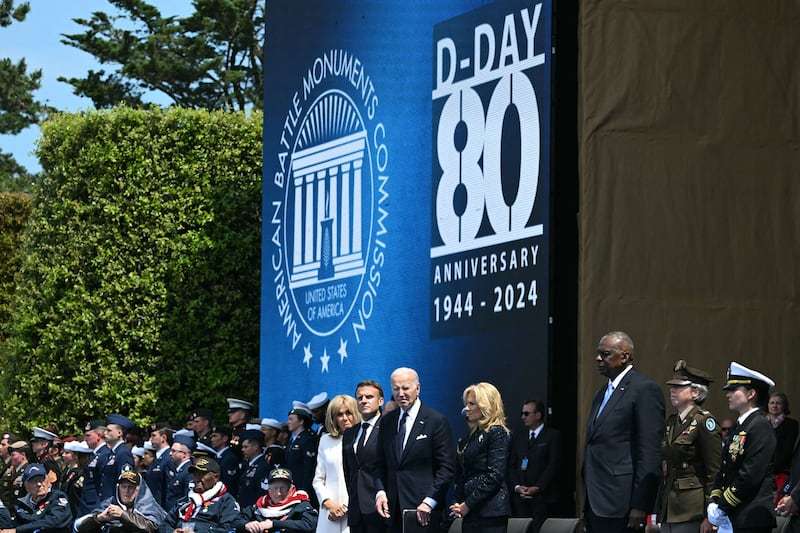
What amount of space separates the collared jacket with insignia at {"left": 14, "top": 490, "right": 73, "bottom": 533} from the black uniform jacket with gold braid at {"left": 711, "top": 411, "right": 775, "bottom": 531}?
26.9 feet

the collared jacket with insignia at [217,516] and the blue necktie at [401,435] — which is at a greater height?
the blue necktie at [401,435]

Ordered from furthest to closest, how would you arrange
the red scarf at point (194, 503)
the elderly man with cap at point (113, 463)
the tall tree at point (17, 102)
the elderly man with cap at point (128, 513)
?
the tall tree at point (17, 102) < the elderly man with cap at point (113, 463) < the elderly man with cap at point (128, 513) < the red scarf at point (194, 503)

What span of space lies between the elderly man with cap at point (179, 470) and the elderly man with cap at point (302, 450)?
1.09 m

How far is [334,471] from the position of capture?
1188cm

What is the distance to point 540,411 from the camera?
11398mm

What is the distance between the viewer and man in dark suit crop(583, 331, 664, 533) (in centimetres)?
925

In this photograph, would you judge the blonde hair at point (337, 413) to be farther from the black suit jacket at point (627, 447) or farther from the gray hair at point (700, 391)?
the gray hair at point (700, 391)

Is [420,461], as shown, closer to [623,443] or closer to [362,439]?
[362,439]

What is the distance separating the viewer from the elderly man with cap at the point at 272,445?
45.4 feet

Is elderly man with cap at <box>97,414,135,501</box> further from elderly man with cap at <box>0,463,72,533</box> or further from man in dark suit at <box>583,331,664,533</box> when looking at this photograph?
man in dark suit at <box>583,331,664,533</box>

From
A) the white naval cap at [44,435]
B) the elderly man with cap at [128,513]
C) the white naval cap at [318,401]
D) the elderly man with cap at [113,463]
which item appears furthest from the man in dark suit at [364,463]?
the white naval cap at [44,435]

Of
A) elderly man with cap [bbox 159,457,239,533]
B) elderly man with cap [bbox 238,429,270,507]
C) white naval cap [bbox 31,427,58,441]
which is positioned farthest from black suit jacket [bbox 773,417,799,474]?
white naval cap [bbox 31,427,58,441]

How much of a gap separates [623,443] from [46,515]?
7.67 metres

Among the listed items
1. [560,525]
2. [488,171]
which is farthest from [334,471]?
[488,171]
